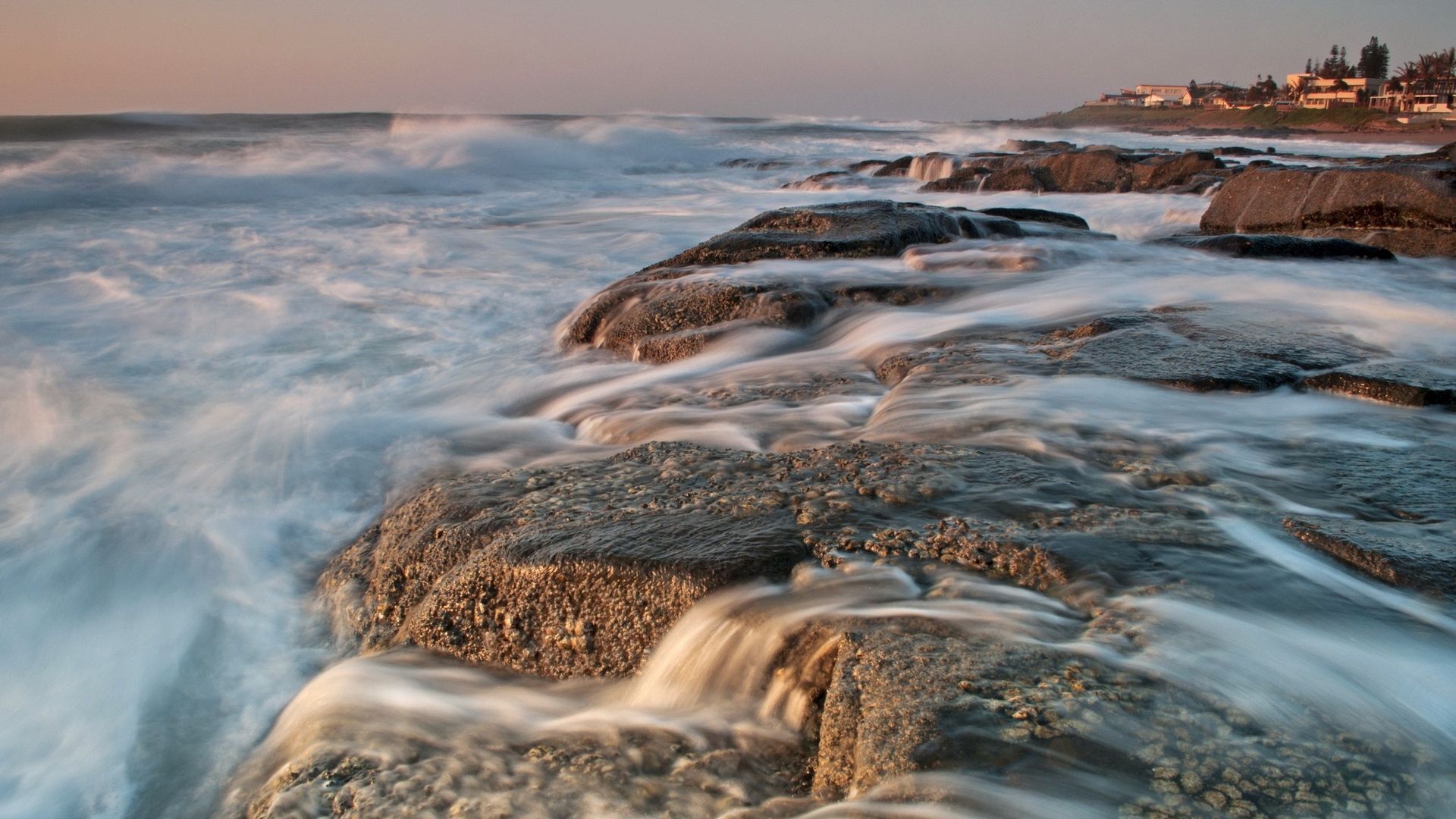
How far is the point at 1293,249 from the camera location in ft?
21.8

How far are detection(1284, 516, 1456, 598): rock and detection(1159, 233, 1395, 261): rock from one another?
16.0ft

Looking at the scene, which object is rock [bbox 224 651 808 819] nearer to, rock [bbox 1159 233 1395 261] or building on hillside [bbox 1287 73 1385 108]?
rock [bbox 1159 233 1395 261]

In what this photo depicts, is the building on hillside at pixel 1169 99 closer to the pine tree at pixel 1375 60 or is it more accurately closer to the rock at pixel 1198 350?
the pine tree at pixel 1375 60

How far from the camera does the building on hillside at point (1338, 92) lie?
65312 millimetres

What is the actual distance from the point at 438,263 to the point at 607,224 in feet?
10.0

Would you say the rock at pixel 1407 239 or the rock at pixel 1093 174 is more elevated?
the rock at pixel 1093 174

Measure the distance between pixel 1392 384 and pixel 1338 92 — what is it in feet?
262

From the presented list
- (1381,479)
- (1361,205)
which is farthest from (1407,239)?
(1381,479)

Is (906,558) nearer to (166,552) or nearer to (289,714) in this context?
(289,714)

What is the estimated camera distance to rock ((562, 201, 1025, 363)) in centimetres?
517

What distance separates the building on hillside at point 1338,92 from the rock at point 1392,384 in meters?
68.8

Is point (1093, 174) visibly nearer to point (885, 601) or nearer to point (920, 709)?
point (885, 601)

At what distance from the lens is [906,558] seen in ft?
6.98

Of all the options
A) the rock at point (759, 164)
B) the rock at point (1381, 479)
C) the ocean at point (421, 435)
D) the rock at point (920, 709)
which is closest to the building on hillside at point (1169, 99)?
the rock at point (759, 164)
